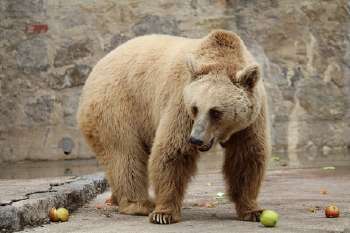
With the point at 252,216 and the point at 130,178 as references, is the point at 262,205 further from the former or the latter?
the point at 130,178

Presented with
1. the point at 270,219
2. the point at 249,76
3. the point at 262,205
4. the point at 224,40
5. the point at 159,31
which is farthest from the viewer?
the point at 159,31

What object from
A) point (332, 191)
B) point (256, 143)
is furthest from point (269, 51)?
point (256, 143)

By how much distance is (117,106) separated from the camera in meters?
5.21

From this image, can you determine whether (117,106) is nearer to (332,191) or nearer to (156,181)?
(156,181)

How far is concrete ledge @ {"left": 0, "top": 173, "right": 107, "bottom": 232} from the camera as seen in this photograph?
13.1ft

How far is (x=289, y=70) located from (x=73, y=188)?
5.41 meters

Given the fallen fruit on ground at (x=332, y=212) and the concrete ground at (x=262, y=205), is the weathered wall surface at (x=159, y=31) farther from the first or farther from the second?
the fallen fruit on ground at (x=332, y=212)

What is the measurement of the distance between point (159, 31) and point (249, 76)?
6.14 meters

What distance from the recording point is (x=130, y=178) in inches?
199

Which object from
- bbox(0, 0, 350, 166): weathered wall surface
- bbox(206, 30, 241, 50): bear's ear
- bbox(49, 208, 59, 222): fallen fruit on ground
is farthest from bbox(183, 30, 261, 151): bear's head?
bbox(0, 0, 350, 166): weathered wall surface

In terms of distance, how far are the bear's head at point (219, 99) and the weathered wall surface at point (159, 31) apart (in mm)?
5703

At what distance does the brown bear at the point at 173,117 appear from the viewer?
4.22 m

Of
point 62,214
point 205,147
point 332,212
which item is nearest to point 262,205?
point 332,212

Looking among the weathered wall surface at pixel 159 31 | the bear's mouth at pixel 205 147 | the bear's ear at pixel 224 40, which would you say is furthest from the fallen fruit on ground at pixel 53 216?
the weathered wall surface at pixel 159 31
